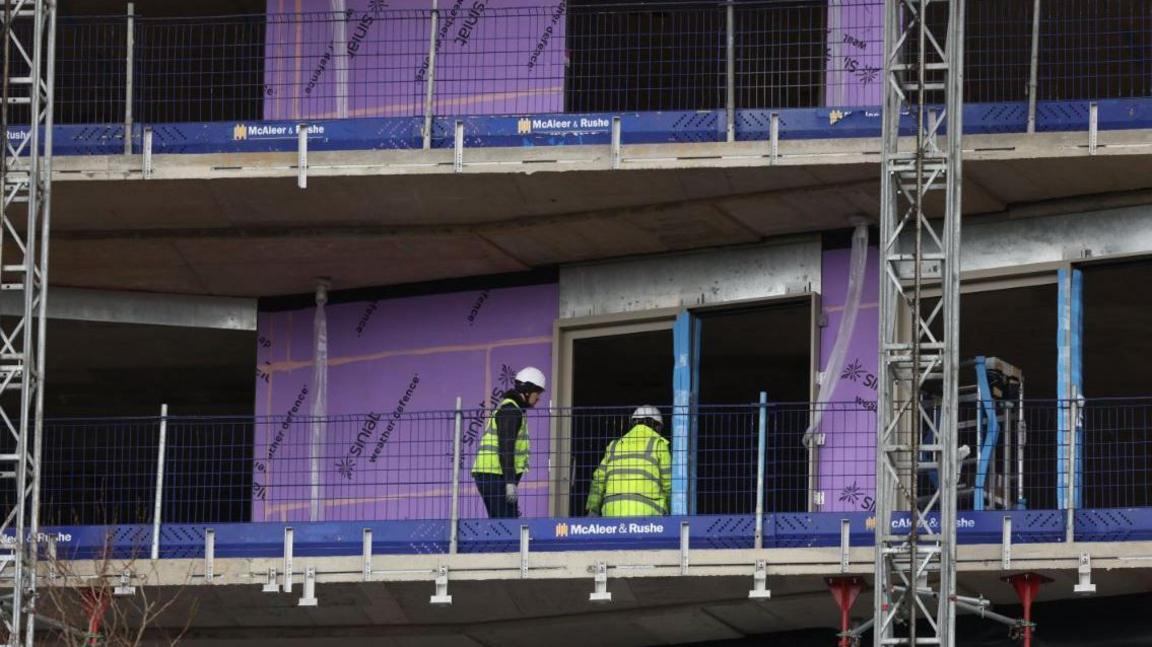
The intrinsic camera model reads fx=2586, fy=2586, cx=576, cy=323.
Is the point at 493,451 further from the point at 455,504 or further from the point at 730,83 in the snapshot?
the point at 730,83

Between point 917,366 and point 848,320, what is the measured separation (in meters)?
2.70

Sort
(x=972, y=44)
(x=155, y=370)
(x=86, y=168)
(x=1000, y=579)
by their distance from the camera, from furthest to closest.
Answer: (x=155, y=370), (x=972, y=44), (x=86, y=168), (x=1000, y=579)

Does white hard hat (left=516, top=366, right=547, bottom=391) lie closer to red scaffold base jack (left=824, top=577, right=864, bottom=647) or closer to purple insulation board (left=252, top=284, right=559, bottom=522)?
purple insulation board (left=252, top=284, right=559, bottom=522)

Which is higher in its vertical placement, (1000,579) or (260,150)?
(260,150)

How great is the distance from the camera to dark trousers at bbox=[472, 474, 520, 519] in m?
23.0

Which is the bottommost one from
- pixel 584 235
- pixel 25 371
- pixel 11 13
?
pixel 25 371

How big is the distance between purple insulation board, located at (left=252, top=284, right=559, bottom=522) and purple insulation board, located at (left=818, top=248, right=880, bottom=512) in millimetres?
2816

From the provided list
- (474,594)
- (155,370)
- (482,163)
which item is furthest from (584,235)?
(155,370)

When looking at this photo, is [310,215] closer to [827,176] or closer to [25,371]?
[25,371]

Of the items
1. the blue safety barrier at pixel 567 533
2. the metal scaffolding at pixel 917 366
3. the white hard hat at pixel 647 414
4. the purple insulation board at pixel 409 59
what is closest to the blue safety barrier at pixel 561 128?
the metal scaffolding at pixel 917 366

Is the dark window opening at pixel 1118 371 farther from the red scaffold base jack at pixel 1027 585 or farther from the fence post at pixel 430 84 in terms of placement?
the fence post at pixel 430 84

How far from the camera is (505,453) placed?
2267cm

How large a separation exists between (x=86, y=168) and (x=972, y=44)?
9.08 meters

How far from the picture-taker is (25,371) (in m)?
22.4
